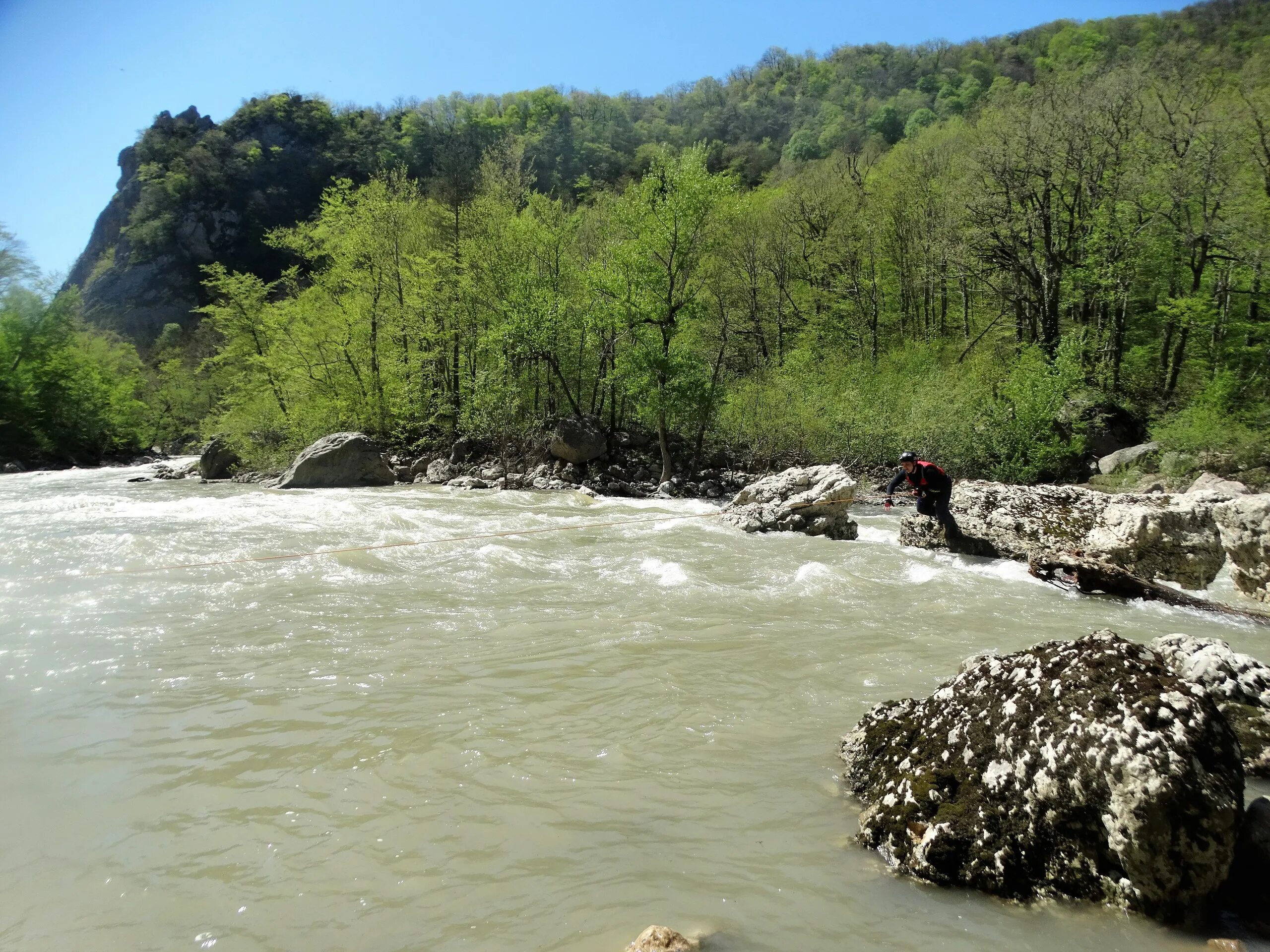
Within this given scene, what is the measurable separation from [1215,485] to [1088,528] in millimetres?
7312

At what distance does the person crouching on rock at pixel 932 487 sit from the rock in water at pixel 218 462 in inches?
1075

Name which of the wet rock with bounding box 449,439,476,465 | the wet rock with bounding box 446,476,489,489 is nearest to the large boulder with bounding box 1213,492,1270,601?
the wet rock with bounding box 446,476,489,489

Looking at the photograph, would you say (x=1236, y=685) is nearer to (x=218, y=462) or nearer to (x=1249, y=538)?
(x=1249, y=538)

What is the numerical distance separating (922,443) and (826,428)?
10.3ft

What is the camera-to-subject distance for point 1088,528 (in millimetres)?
10641

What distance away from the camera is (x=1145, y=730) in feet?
10.2

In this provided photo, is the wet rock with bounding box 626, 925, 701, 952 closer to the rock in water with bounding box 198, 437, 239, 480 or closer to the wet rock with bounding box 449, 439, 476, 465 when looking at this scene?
the wet rock with bounding box 449, 439, 476, 465

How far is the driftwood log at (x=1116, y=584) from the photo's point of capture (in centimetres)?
826

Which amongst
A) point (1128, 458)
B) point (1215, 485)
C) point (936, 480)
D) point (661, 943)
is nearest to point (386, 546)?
point (936, 480)

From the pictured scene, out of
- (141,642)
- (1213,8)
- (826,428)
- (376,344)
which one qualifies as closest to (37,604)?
(141,642)

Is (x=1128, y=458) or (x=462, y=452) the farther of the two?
(x=462, y=452)

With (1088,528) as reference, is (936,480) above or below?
above

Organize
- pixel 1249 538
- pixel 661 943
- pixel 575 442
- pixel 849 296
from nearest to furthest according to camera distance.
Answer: pixel 661 943 → pixel 1249 538 → pixel 575 442 → pixel 849 296

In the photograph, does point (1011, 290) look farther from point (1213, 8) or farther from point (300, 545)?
point (1213, 8)
